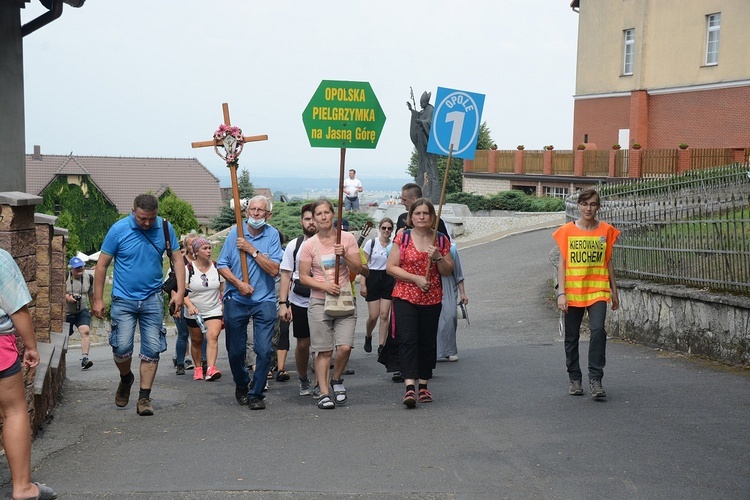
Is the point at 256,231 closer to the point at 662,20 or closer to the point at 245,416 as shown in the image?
the point at 245,416

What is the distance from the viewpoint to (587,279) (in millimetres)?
8906

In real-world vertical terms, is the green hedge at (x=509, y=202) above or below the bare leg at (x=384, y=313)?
above

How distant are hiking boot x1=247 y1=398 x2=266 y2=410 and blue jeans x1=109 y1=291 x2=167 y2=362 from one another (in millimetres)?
888

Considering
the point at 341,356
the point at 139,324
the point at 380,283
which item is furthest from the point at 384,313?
the point at 139,324

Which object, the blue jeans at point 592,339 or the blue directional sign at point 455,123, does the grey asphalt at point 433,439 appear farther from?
the blue directional sign at point 455,123

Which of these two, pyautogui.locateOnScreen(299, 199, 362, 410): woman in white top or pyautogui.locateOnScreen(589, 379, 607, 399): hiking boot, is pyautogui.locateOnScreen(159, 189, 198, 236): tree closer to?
pyautogui.locateOnScreen(299, 199, 362, 410): woman in white top

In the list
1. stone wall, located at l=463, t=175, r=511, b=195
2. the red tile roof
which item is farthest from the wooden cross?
the red tile roof

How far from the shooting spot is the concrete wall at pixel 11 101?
1109 centimetres

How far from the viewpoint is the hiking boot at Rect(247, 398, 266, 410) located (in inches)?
347

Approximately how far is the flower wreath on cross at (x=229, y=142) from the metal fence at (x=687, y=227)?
16.8 feet

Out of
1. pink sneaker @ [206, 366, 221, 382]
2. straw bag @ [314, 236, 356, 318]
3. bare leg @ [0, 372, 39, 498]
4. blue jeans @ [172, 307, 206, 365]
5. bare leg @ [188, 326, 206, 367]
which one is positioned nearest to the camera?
bare leg @ [0, 372, 39, 498]

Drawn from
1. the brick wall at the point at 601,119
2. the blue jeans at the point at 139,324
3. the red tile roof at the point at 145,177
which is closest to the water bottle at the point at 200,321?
the blue jeans at the point at 139,324

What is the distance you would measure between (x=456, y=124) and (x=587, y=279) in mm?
2019

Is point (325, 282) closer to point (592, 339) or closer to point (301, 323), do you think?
point (301, 323)
